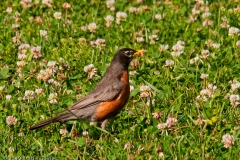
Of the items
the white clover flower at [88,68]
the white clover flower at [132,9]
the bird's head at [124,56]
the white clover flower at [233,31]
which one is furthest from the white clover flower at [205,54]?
the white clover flower at [132,9]

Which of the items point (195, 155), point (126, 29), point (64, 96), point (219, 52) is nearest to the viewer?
point (195, 155)

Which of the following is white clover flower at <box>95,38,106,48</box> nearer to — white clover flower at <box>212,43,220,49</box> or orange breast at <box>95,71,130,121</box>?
white clover flower at <box>212,43,220,49</box>

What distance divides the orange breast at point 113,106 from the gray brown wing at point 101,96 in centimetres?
5

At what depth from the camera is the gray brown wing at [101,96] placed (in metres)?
8.91

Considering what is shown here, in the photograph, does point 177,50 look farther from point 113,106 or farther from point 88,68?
point 113,106

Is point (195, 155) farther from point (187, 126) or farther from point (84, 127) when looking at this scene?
point (84, 127)

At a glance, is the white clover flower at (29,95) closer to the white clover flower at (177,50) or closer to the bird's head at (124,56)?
the bird's head at (124,56)

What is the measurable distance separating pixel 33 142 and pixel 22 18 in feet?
14.7

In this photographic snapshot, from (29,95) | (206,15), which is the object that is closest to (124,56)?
(29,95)

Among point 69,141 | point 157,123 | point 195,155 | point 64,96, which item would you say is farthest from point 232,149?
point 64,96

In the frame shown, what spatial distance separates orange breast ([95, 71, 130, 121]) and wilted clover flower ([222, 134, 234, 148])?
1.53 m

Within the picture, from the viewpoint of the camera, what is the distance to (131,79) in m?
10.2

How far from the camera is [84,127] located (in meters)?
8.80

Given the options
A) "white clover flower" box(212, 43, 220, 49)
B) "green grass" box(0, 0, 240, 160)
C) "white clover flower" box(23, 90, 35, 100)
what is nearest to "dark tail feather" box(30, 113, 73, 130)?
"green grass" box(0, 0, 240, 160)
